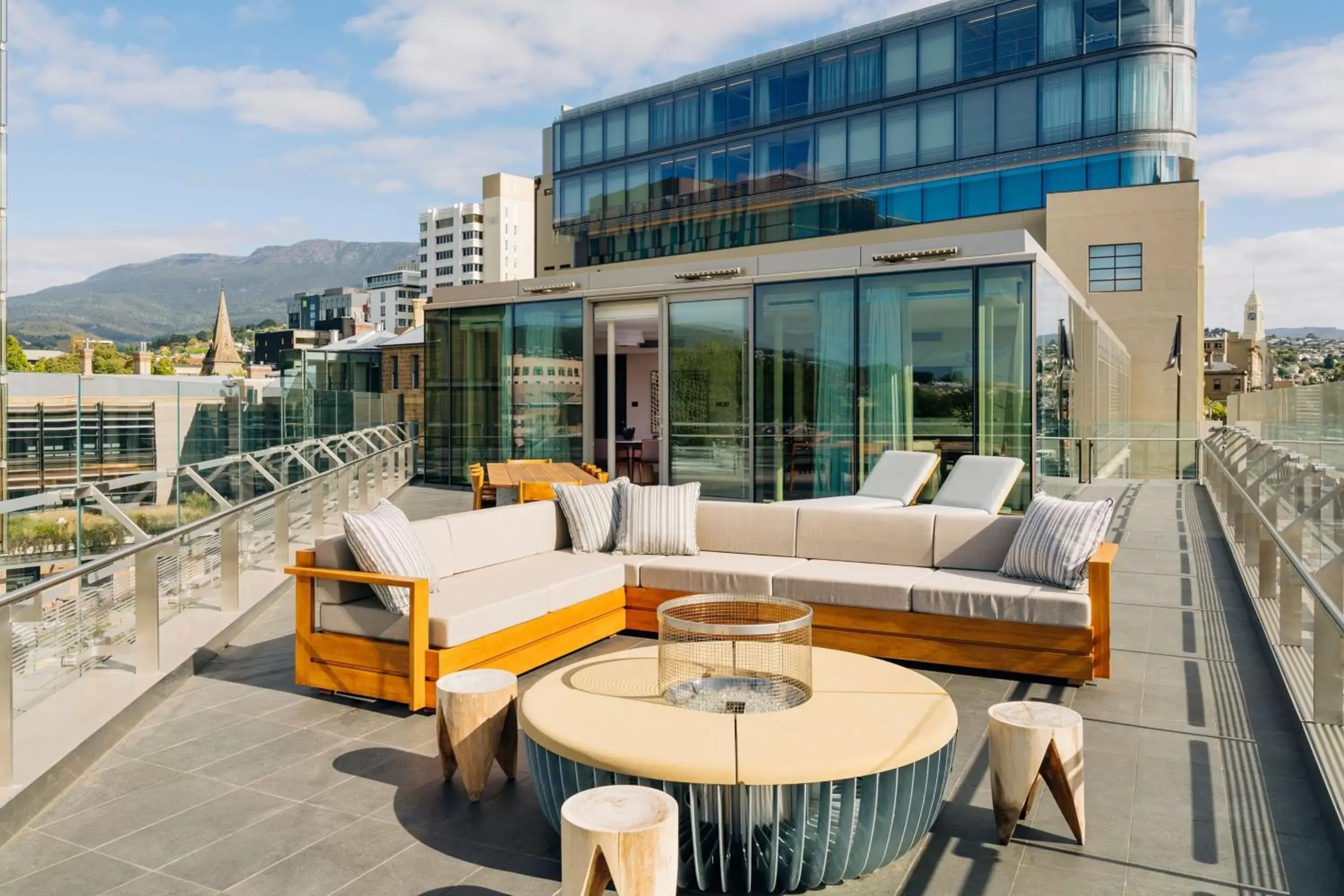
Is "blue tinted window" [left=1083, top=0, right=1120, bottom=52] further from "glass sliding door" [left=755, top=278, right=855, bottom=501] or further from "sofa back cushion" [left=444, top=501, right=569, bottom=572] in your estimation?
"sofa back cushion" [left=444, top=501, right=569, bottom=572]

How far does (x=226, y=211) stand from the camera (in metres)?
198

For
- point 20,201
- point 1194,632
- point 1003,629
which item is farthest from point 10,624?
point 20,201

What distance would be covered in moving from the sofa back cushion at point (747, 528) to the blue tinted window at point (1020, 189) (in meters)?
22.7

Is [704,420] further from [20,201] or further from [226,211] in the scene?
[226,211]

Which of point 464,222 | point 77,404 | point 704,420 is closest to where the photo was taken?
point 77,404

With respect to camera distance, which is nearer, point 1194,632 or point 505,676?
point 505,676

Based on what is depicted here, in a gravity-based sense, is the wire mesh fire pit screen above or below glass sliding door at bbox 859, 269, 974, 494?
below

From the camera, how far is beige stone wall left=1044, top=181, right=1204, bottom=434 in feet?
79.9

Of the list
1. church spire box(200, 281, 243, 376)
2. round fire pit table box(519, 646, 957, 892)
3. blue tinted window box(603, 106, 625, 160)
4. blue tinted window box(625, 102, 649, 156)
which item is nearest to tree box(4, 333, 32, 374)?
church spire box(200, 281, 243, 376)

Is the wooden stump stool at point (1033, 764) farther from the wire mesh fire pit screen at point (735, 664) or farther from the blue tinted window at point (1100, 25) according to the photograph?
the blue tinted window at point (1100, 25)

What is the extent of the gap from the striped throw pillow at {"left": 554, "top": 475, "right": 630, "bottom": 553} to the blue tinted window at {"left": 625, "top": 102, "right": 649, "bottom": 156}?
27.8 meters

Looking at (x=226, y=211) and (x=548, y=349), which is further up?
(x=226, y=211)

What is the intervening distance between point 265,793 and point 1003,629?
3520 millimetres

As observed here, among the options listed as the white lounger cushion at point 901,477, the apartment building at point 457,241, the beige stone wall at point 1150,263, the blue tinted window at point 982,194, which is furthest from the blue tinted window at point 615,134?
the apartment building at point 457,241
